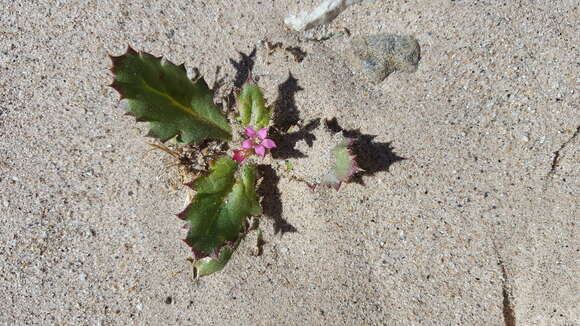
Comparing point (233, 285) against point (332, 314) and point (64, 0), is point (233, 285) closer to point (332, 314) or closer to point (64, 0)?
point (332, 314)

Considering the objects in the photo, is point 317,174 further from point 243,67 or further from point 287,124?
point 243,67

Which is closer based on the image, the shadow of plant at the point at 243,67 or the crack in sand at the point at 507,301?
the crack in sand at the point at 507,301

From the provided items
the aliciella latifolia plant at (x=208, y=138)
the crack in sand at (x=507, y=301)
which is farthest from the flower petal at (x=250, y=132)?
the crack in sand at (x=507, y=301)

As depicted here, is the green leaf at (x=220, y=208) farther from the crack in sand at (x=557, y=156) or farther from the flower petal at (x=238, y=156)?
the crack in sand at (x=557, y=156)

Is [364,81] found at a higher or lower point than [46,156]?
higher

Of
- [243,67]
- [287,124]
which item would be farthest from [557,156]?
[243,67]

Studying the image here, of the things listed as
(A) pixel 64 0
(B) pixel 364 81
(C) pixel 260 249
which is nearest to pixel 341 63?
(B) pixel 364 81
